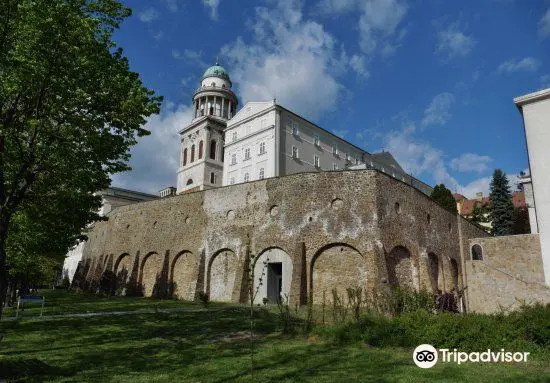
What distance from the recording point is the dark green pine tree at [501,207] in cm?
4824

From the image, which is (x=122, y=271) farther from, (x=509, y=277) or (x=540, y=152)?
(x=540, y=152)

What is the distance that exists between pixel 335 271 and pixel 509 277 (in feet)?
33.2

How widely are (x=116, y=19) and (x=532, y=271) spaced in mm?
25630

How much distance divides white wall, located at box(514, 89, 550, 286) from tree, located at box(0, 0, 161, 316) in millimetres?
20973

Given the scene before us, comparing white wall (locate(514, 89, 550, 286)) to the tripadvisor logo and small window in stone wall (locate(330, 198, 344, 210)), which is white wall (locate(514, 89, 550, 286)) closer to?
small window in stone wall (locate(330, 198, 344, 210))

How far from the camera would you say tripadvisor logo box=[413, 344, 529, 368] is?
11086 millimetres

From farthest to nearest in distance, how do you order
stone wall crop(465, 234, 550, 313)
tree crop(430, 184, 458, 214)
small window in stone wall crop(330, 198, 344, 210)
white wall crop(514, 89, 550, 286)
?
tree crop(430, 184, 458, 214) < small window in stone wall crop(330, 198, 344, 210) < stone wall crop(465, 234, 550, 313) < white wall crop(514, 89, 550, 286)

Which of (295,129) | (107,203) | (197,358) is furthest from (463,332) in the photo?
(107,203)

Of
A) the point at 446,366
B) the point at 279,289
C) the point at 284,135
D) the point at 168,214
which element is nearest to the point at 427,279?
the point at 279,289

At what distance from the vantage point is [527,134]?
24.9 m

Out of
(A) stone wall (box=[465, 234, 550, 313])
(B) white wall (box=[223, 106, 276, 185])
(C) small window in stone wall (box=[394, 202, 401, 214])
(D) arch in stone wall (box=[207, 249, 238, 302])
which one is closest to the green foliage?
(A) stone wall (box=[465, 234, 550, 313])

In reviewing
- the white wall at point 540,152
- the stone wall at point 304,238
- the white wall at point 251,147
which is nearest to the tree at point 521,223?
the stone wall at point 304,238

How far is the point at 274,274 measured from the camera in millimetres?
28250

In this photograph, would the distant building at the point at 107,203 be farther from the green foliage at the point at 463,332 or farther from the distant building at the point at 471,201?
the distant building at the point at 471,201
